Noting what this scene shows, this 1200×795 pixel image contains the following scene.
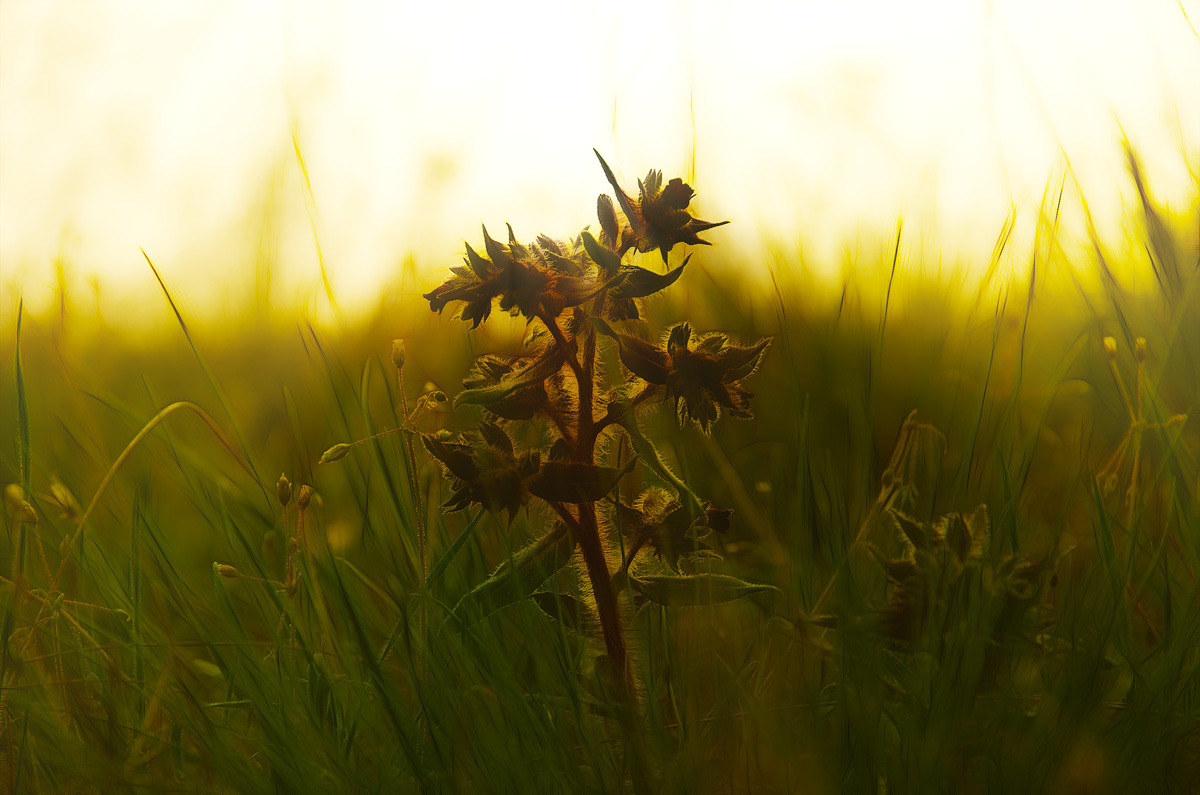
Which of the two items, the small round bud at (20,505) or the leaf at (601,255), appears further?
the small round bud at (20,505)

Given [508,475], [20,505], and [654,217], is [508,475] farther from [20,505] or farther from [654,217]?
[20,505]

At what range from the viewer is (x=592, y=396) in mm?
624

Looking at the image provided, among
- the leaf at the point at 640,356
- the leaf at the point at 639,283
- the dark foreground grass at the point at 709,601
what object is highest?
the leaf at the point at 639,283

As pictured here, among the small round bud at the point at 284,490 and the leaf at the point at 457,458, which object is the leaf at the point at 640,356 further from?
the small round bud at the point at 284,490

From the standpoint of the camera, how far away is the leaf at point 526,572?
0.60m

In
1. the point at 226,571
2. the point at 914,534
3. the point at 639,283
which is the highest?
the point at 639,283

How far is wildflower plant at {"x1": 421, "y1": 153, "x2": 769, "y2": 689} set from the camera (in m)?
0.58

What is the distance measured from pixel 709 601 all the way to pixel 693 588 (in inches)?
0.9

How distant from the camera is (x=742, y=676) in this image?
0.65 meters

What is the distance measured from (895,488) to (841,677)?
277 mm

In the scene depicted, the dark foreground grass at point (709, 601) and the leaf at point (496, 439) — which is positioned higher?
the leaf at point (496, 439)

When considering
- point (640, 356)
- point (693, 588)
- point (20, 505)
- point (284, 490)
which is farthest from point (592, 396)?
point (20, 505)

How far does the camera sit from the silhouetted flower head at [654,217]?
589 mm

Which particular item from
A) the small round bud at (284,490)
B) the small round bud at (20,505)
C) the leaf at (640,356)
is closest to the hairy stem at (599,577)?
the leaf at (640,356)
